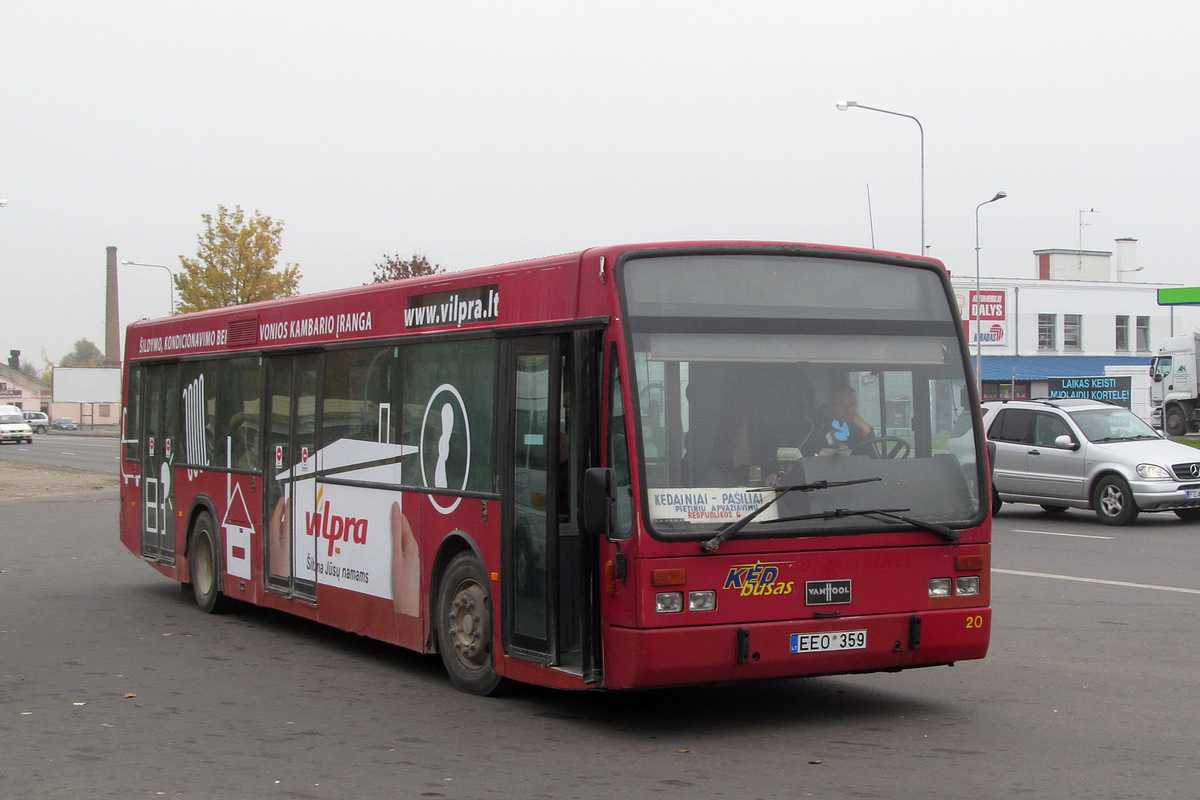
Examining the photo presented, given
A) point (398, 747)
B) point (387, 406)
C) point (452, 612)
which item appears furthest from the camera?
point (387, 406)

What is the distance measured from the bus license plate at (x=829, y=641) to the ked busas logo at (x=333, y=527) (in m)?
3.81

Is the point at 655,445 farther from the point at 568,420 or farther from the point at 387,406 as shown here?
the point at 387,406

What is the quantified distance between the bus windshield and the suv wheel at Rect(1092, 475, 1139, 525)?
13464mm

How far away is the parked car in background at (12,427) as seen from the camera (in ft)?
230

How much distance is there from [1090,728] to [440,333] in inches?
180

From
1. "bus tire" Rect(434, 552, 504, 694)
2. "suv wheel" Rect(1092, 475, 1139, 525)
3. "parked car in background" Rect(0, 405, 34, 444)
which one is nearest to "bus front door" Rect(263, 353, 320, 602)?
"bus tire" Rect(434, 552, 504, 694)

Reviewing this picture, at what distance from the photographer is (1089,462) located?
826 inches

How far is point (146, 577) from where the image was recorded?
1606cm

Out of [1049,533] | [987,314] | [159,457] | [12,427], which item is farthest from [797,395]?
[12,427]

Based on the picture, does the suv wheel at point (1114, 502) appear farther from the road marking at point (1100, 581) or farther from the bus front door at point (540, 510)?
the bus front door at point (540, 510)

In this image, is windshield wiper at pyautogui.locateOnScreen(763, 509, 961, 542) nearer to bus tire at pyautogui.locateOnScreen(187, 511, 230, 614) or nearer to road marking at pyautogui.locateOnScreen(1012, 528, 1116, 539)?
bus tire at pyautogui.locateOnScreen(187, 511, 230, 614)

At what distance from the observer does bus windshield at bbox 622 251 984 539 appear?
7.43m

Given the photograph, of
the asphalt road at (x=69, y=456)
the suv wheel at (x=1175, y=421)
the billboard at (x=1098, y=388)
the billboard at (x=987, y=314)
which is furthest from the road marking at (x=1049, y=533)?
the billboard at (x=987, y=314)

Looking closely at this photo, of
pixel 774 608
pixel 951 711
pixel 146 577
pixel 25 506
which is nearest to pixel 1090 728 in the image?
pixel 951 711
